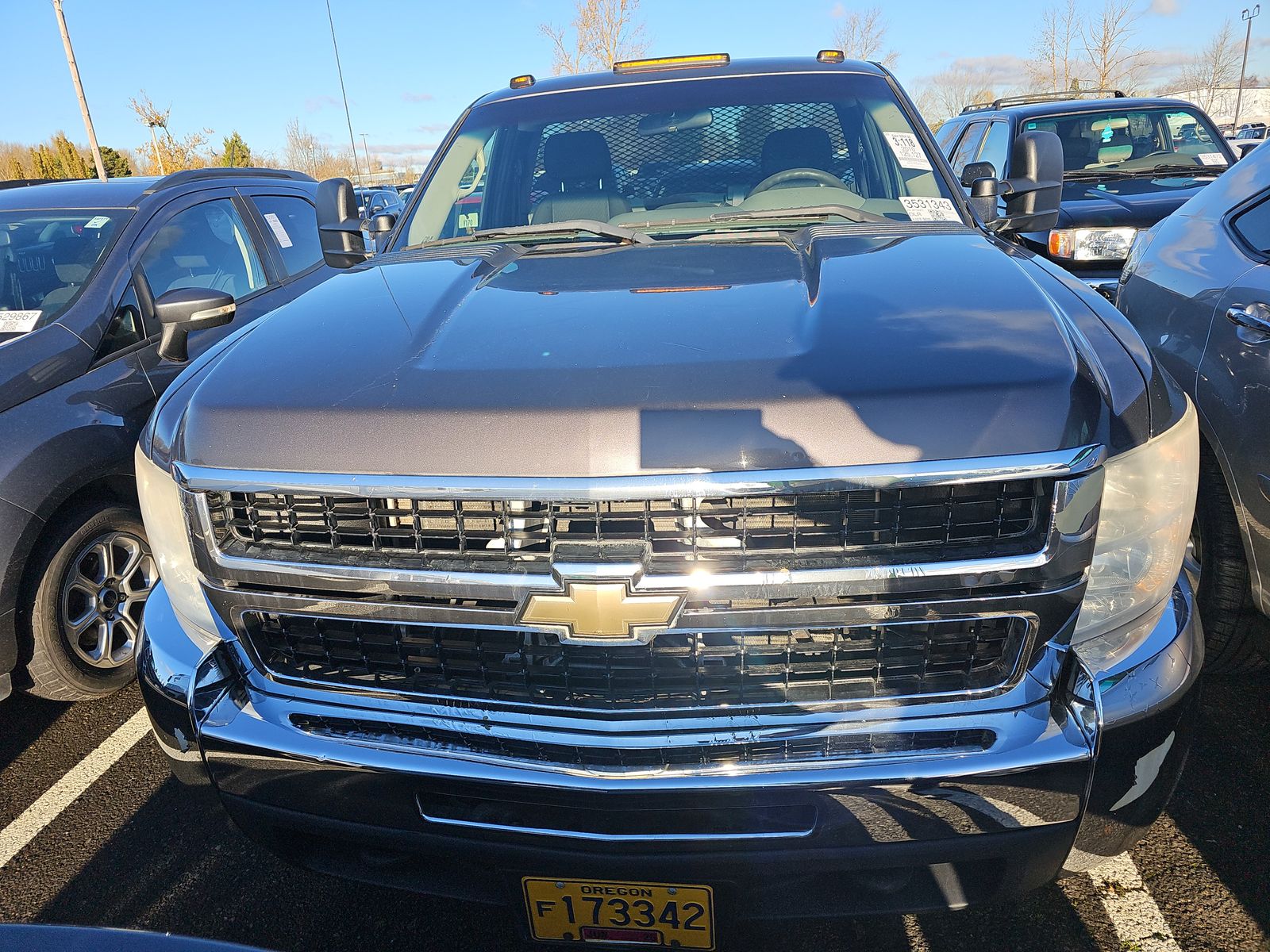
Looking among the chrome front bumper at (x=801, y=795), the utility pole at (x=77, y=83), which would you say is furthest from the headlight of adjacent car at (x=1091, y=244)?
the utility pole at (x=77, y=83)

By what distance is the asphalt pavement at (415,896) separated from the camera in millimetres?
2139

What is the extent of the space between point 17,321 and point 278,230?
163 cm

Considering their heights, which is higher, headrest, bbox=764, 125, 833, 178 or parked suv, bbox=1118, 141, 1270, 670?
headrest, bbox=764, 125, 833, 178

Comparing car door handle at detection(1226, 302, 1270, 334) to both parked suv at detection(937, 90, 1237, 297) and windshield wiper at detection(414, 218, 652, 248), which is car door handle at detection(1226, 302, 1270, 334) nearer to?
windshield wiper at detection(414, 218, 652, 248)

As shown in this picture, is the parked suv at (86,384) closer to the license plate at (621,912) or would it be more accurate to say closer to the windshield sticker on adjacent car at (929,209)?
the license plate at (621,912)

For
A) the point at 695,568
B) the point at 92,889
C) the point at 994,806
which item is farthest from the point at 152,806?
the point at 994,806

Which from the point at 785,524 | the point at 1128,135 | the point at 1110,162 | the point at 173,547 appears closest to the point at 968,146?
the point at 1128,135

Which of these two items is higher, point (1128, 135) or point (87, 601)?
point (1128, 135)

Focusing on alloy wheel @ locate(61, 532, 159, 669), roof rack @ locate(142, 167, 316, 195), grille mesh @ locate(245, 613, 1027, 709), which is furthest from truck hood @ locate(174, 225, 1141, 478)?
roof rack @ locate(142, 167, 316, 195)

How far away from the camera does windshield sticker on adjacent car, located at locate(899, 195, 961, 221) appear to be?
2680 millimetres

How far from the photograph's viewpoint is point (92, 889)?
2.47m

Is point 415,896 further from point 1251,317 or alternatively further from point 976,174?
point 976,174

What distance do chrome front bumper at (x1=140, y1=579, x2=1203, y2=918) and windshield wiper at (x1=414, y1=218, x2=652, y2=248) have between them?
1.48 meters

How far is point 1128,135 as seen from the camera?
27.0 feet
